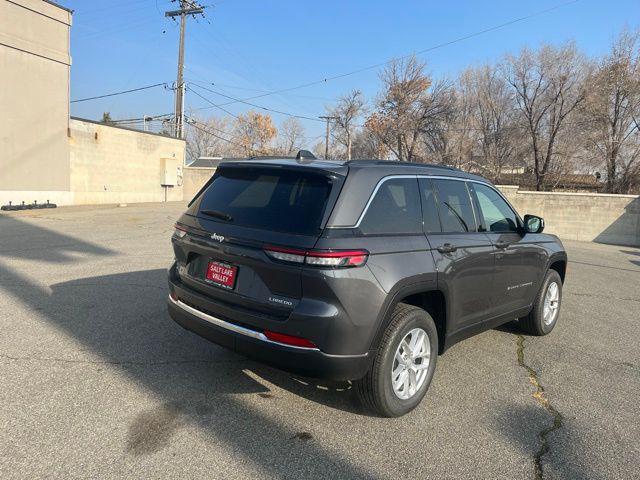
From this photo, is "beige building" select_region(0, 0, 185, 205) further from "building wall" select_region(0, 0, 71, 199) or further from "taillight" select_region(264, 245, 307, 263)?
"taillight" select_region(264, 245, 307, 263)

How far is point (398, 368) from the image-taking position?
3322mm

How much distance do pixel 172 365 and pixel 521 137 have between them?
131ft

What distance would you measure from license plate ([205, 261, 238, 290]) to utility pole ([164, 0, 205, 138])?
27643 mm

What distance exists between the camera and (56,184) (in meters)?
19.6

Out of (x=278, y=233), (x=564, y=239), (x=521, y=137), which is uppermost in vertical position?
(x=521, y=137)

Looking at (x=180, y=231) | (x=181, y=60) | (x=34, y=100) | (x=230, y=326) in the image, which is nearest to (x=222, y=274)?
(x=230, y=326)

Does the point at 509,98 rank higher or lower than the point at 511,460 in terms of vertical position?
higher

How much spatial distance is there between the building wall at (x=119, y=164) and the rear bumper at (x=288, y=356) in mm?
20182

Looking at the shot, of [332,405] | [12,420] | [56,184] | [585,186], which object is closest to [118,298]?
[12,420]

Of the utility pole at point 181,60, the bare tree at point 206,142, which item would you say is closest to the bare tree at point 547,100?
the utility pole at point 181,60

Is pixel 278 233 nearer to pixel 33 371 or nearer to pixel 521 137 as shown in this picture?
pixel 33 371

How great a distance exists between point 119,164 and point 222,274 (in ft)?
72.9

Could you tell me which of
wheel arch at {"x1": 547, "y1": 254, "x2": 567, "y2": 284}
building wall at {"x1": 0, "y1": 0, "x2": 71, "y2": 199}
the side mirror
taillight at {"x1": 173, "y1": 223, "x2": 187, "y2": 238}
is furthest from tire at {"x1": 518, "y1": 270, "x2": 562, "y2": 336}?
building wall at {"x1": 0, "y1": 0, "x2": 71, "y2": 199}

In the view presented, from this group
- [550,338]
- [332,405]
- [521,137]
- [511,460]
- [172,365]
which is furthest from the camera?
[521,137]
